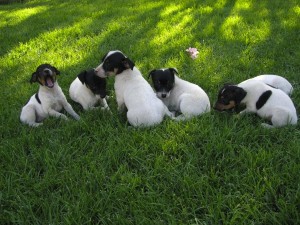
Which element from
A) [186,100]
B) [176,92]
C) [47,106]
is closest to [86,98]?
[47,106]

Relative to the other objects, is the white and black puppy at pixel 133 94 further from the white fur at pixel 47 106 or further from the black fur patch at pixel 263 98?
the black fur patch at pixel 263 98

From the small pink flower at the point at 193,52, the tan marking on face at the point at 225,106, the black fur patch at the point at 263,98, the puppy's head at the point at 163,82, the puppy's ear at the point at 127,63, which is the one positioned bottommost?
the small pink flower at the point at 193,52

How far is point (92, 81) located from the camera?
5031 millimetres

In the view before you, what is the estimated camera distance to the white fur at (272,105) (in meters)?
4.01

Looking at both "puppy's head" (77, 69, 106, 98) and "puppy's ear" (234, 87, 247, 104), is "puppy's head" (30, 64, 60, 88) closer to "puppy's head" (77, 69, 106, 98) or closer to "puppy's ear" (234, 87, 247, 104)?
"puppy's head" (77, 69, 106, 98)

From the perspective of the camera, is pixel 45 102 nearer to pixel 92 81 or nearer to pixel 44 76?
pixel 44 76

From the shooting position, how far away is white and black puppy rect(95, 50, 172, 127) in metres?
4.17

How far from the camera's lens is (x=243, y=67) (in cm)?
601

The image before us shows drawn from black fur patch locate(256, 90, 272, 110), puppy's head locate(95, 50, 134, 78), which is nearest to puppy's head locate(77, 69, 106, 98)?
puppy's head locate(95, 50, 134, 78)

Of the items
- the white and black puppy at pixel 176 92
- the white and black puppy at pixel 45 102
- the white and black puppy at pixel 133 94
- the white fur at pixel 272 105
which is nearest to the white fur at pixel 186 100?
the white and black puppy at pixel 176 92

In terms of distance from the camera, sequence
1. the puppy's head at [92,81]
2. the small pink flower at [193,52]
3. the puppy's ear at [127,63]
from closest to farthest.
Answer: the puppy's ear at [127,63] < the puppy's head at [92,81] < the small pink flower at [193,52]

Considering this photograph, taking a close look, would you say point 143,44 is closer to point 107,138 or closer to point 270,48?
point 270,48

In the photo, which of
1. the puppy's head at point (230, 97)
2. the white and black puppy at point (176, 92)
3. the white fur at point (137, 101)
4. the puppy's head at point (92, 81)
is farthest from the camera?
the puppy's head at point (92, 81)

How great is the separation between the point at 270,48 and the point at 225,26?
171cm
